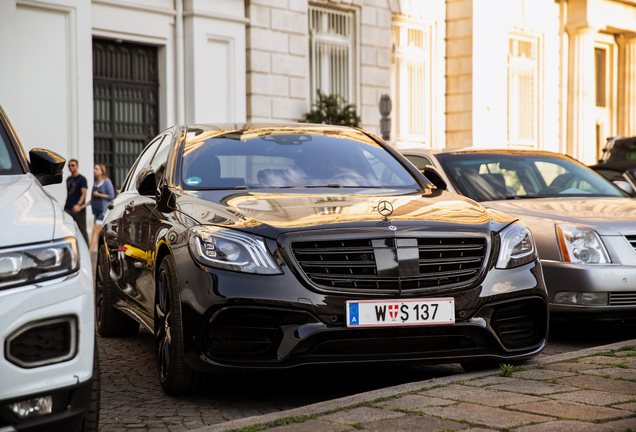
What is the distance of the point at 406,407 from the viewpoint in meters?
3.69

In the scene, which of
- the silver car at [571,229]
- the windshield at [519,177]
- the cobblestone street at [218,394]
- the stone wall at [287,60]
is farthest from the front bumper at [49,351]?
the stone wall at [287,60]

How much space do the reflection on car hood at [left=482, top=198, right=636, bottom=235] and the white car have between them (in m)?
3.98

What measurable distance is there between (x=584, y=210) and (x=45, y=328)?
180 inches

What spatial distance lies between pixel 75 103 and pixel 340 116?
6309 millimetres

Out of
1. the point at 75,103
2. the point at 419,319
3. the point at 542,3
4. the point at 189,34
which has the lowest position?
the point at 419,319

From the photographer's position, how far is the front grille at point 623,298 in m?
5.84

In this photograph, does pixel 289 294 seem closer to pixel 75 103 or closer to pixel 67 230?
pixel 67 230

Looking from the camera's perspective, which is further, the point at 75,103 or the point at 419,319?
the point at 75,103

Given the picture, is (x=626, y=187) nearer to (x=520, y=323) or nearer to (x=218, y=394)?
(x=520, y=323)

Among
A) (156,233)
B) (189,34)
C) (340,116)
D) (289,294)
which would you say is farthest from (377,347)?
(340,116)

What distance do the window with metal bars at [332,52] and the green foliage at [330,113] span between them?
1.48ft

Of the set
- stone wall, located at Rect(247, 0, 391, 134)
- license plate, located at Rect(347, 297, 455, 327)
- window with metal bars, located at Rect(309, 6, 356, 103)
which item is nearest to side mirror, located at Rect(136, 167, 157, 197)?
license plate, located at Rect(347, 297, 455, 327)

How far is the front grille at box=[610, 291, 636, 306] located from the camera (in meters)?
5.84

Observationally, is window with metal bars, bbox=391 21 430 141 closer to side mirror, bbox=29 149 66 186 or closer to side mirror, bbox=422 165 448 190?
side mirror, bbox=422 165 448 190
